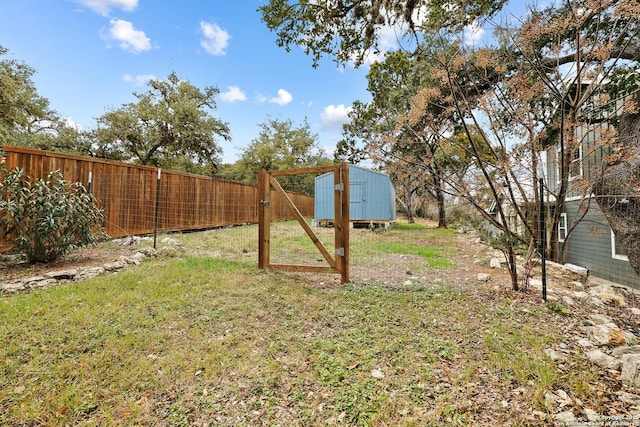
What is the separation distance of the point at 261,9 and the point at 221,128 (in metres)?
11.3

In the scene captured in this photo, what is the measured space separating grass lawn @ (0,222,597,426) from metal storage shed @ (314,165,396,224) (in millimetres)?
8739

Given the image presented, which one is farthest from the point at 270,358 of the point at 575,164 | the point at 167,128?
the point at 167,128

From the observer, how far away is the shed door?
11.8 meters

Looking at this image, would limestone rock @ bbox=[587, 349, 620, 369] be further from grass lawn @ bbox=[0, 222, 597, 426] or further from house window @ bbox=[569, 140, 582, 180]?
house window @ bbox=[569, 140, 582, 180]

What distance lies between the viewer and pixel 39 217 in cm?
355

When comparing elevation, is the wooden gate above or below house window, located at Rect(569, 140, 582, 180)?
below

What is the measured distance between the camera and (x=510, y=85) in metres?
3.36

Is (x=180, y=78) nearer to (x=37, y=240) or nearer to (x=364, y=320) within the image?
(x=37, y=240)

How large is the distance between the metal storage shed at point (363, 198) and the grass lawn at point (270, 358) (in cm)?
874

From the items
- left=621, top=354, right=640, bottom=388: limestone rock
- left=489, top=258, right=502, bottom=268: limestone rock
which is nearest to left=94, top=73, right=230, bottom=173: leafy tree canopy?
left=489, top=258, right=502, bottom=268: limestone rock

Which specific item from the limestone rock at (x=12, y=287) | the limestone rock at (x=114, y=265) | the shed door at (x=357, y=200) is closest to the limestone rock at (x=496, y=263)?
the limestone rock at (x=114, y=265)

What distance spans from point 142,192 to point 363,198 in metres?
8.09

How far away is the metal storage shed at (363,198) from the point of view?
11789 millimetres

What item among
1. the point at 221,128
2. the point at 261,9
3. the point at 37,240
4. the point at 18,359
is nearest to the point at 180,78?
the point at 221,128
